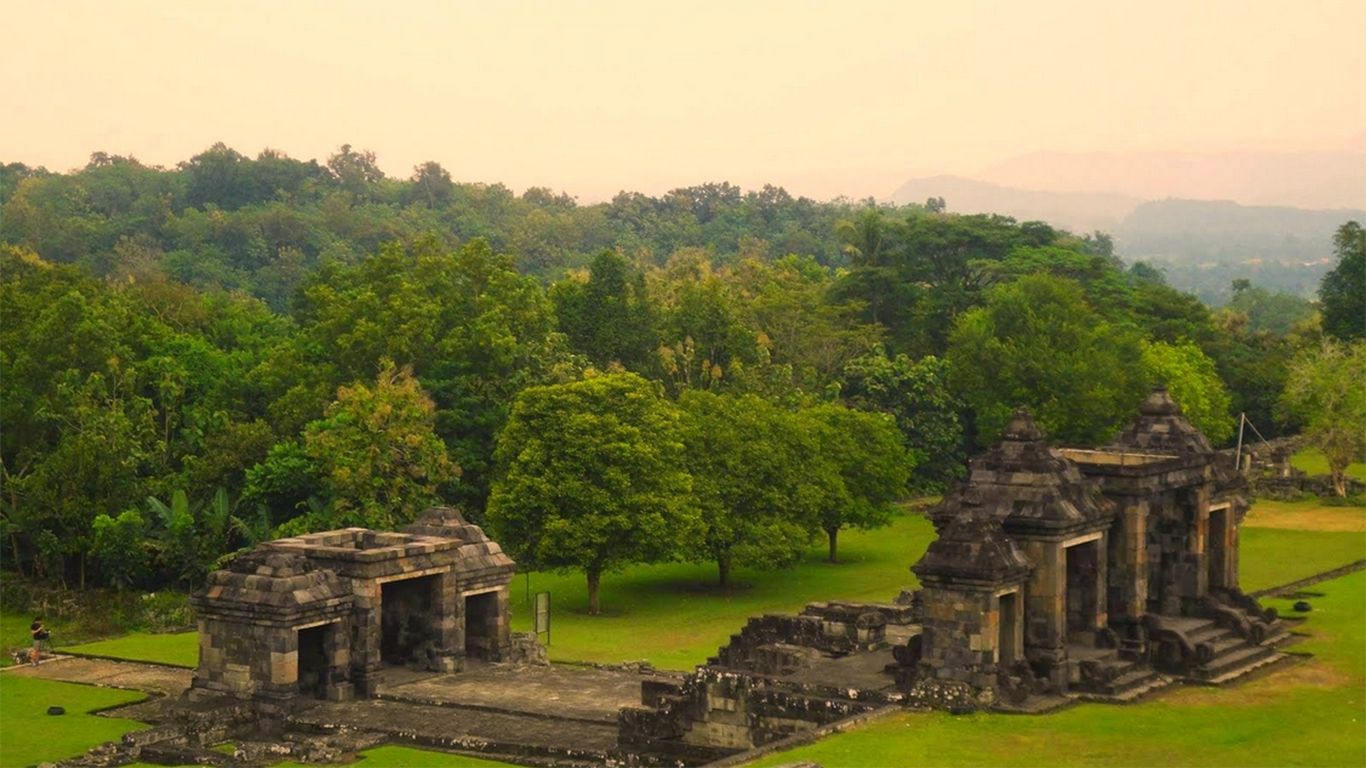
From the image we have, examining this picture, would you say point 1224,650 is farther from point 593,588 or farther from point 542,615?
point 593,588

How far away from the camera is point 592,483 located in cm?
5191

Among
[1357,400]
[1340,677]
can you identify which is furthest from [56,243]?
[1340,677]

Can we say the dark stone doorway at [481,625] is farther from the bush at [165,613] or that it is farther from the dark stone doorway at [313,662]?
the bush at [165,613]

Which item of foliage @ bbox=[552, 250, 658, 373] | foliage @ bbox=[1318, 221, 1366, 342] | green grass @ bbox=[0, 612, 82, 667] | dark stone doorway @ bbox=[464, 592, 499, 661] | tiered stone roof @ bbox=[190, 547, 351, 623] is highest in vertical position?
foliage @ bbox=[1318, 221, 1366, 342]

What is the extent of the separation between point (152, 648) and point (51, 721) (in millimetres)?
8955

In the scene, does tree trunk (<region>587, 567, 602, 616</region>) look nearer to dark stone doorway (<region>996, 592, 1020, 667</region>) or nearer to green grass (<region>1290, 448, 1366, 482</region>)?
dark stone doorway (<region>996, 592, 1020, 667</region>)

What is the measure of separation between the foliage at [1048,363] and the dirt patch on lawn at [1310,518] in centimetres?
686

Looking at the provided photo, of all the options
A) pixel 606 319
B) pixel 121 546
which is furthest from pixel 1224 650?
pixel 606 319

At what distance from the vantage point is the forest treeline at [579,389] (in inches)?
2114

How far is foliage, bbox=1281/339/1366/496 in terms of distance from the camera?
7088 cm

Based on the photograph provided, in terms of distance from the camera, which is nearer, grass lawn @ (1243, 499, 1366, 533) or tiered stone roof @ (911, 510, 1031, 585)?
tiered stone roof @ (911, 510, 1031, 585)

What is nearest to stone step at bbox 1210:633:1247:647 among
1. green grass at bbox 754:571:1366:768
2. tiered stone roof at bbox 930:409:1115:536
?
green grass at bbox 754:571:1366:768

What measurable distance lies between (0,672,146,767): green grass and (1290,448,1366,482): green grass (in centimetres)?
5321

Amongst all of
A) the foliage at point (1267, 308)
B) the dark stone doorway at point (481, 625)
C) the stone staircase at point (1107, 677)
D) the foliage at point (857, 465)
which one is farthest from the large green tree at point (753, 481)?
the foliage at point (1267, 308)
